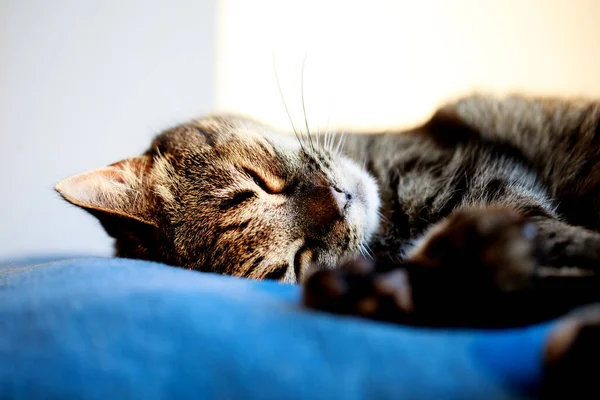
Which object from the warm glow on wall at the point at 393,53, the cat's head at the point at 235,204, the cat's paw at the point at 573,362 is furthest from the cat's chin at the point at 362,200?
the warm glow on wall at the point at 393,53

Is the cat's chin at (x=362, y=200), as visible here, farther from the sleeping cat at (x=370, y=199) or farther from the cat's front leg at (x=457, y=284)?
the cat's front leg at (x=457, y=284)

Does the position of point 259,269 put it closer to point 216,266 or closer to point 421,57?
point 216,266

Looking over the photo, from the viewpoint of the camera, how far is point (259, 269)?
95cm

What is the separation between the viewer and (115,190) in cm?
105

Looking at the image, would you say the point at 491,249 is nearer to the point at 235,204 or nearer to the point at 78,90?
the point at 235,204

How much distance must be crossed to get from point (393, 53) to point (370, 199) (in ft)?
4.73

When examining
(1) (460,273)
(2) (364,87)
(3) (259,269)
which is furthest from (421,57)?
(1) (460,273)

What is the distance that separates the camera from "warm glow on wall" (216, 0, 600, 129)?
82.4 inches

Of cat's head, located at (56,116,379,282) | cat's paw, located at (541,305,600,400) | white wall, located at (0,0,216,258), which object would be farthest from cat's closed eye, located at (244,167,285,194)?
white wall, located at (0,0,216,258)

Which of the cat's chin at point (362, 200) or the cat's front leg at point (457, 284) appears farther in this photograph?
the cat's chin at point (362, 200)

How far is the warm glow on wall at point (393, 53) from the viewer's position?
6.86 ft

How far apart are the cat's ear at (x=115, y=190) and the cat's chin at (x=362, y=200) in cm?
43

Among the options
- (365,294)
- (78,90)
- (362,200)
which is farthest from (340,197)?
(78,90)

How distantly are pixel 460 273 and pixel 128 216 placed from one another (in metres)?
0.69
